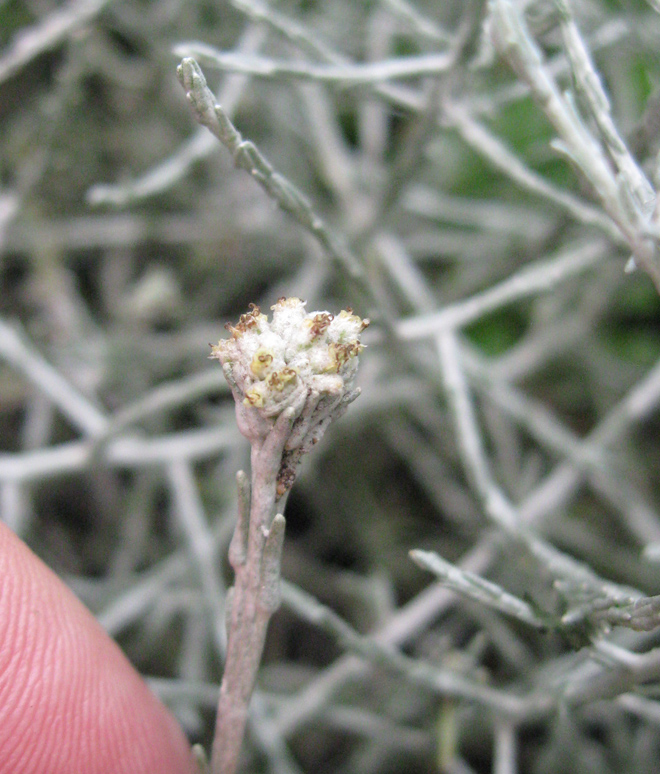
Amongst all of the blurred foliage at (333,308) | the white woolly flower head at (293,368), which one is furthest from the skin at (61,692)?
the white woolly flower head at (293,368)

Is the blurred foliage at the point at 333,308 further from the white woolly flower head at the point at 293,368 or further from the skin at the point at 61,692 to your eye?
the white woolly flower head at the point at 293,368

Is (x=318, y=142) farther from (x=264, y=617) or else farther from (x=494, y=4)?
(x=264, y=617)

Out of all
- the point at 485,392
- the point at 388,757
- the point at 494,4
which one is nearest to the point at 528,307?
the point at 485,392

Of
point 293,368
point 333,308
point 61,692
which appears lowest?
point 61,692

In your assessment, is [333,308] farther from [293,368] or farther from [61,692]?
[293,368]

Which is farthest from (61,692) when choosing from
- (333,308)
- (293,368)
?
(333,308)
